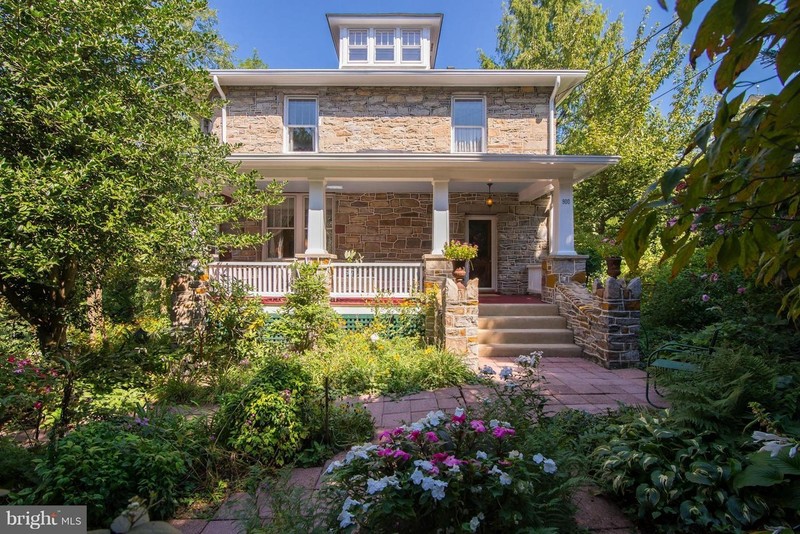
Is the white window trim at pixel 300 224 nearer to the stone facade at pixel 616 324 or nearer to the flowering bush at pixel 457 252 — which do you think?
the flowering bush at pixel 457 252

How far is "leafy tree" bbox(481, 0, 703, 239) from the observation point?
11.8 metres

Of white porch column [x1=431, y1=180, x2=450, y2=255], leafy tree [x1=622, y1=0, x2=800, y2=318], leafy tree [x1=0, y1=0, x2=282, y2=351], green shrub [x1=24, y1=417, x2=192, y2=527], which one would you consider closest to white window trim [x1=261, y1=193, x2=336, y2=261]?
white porch column [x1=431, y1=180, x2=450, y2=255]

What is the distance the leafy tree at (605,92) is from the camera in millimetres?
11812

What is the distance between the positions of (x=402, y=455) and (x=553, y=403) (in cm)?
268

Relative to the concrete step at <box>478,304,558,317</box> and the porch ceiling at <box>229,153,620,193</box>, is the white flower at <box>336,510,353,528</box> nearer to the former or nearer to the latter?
the concrete step at <box>478,304,558,317</box>

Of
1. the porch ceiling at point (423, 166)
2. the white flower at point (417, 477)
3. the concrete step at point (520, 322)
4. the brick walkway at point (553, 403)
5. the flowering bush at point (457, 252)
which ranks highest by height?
the porch ceiling at point (423, 166)

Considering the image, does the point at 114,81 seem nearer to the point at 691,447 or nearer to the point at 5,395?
the point at 5,395

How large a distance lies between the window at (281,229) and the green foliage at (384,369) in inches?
A: 193

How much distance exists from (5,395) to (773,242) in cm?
484

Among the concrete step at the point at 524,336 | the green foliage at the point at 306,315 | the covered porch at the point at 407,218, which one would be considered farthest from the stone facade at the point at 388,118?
the concrete step at the point at 524,336

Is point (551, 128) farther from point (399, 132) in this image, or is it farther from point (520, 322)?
point (520, 322)

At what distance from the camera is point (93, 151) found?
3.39 meters

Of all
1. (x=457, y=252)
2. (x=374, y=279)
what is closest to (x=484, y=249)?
(x=457, y=252)

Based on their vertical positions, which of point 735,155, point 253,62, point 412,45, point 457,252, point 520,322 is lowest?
point 520,322
